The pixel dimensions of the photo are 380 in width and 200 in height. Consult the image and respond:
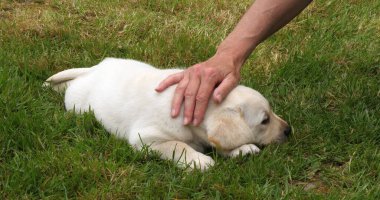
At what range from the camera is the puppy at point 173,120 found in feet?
11.7

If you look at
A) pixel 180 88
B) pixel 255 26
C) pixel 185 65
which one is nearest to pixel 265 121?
pixel 180 88

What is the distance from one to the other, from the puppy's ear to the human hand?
93 mm

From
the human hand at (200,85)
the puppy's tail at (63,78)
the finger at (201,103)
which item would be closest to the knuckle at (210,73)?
the human hand at (200,85)

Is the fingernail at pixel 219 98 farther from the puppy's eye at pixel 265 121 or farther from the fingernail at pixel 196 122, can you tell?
the puppy's eye at pixel 265 121

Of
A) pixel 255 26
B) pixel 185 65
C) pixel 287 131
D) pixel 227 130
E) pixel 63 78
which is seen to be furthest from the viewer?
pixel 185 65

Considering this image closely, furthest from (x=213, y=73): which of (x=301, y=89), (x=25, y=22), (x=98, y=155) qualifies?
(x=25, y=22)

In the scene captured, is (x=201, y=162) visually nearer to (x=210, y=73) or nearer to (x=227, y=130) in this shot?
(x=227, y=130)

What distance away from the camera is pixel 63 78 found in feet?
15.3

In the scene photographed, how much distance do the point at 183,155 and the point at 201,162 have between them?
117 millimetres

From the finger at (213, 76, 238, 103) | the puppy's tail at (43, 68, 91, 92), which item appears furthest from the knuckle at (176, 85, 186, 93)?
the puppy's tail at (43, 68, 91, 92)

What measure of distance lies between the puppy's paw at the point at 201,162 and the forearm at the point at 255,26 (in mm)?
785

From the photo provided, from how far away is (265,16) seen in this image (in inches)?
165

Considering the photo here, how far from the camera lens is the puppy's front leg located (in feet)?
11.6

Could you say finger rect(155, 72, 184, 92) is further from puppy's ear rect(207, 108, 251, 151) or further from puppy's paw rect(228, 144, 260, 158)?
puppy's paw rect(228, 144, 260, 158)
